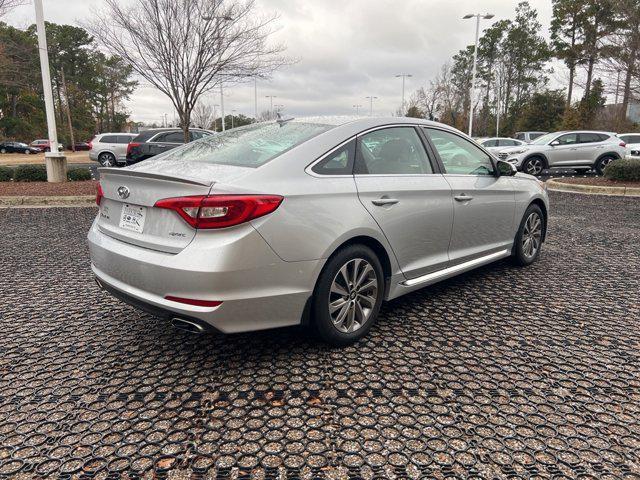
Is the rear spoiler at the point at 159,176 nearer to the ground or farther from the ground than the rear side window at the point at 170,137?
nearer to the ground

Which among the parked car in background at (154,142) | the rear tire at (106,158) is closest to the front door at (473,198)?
the parked car in background at (154,142)

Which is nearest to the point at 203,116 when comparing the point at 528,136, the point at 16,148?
the point at 16,148

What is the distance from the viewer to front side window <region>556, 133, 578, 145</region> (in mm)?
17484

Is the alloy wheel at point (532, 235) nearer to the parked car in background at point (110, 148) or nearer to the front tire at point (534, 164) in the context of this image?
the front tire at point (534, 164)

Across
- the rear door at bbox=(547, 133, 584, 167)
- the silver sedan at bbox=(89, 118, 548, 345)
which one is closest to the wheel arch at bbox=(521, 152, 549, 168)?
the rear door at bbox=(547, 133, 584, 167)

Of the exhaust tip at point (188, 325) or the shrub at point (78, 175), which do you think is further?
the shrub at point (78, 175)

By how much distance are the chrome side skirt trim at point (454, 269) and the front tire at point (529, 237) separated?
0.29 m

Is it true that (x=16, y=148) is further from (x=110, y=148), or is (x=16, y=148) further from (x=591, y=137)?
(x=591, y=137)

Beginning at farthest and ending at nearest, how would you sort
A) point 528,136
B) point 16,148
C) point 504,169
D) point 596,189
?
point 16,148 → point 528,136 → point 596,189 → point 504,169

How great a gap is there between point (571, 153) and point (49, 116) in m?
17.3

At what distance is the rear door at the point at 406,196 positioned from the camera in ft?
10.6

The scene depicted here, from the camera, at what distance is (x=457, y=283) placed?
4.62m

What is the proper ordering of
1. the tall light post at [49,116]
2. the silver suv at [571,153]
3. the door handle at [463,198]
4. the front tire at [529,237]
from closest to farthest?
the door handle at [463,198], the front tire at [529,237], the tall light post at [49,116], the silver suv at [571,153]

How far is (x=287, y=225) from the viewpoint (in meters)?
2.67
